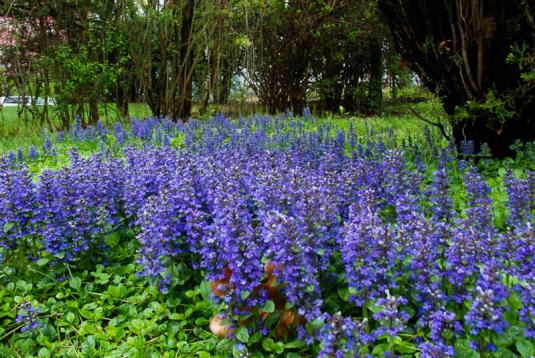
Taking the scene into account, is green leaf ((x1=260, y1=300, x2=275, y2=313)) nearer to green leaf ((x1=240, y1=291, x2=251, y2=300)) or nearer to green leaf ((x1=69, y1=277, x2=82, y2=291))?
green leaf ((x1=240, y1=291, x2=251, y2=300))

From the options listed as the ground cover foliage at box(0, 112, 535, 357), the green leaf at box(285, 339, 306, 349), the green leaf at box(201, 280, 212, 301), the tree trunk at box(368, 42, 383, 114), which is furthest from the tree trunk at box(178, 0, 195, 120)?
the green leaf at box(285, 339, 306, 349)

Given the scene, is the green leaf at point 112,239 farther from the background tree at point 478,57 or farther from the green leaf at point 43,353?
the background tree at point 478,57

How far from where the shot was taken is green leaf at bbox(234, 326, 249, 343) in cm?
212

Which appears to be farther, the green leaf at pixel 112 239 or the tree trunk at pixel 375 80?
the tree trunk at pixel 375 80

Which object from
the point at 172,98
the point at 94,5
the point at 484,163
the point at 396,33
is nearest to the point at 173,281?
the point at 484,163

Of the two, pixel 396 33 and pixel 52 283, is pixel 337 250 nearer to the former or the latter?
pixel 52 283

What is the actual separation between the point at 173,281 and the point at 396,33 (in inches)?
140

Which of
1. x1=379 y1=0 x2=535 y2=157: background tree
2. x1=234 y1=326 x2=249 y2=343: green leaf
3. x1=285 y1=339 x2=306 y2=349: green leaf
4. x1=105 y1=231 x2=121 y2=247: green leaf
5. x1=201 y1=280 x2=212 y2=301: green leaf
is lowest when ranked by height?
x1=285 y1=339 x2=306 y2=349: green leaf

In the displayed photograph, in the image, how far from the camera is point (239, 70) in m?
11.7

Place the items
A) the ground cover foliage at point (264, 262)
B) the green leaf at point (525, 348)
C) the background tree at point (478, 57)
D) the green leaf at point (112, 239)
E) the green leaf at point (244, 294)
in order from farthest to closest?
1. the background tree at point (478, 57)
2. the green leaf at point (112, 239)
3. the green leaf at point (244, 294)
4. the ground cover foliage at point (264, 262)
5. the green leaf at point (525, 348)

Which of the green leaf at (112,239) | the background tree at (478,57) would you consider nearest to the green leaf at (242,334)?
the green leaf at (112,239)

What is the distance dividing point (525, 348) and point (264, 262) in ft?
3.80

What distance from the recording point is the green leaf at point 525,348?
176cm

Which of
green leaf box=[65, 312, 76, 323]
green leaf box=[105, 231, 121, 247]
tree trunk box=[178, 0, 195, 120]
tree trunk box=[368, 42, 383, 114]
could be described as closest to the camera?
green leaf box=[65, 312, 76, 323]
